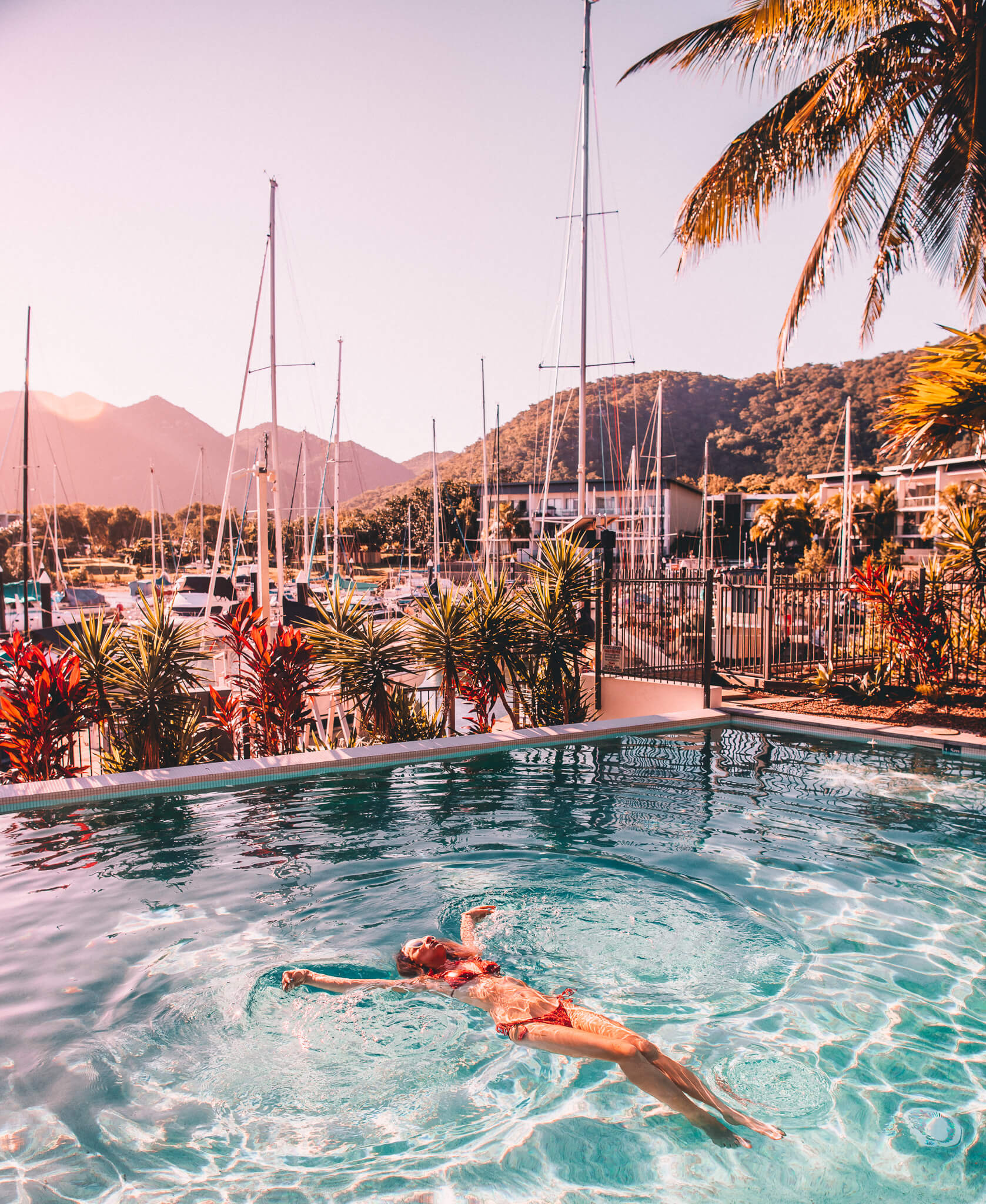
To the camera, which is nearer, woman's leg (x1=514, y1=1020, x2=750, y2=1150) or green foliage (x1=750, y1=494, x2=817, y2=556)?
woman's leg (x1=514, y1=1020, x2=750, y2=1150)

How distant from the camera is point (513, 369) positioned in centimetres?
2044

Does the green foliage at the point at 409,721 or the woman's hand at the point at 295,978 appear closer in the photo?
the woman's hand at the point at 295,978

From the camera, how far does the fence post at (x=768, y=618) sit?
11.9 meters

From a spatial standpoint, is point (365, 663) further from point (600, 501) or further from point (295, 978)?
point (600, 501)

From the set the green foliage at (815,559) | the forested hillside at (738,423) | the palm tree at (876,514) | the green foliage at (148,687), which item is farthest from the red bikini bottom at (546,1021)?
the forested hillside at (738,423)

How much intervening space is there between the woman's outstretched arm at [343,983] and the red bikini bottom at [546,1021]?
61cm

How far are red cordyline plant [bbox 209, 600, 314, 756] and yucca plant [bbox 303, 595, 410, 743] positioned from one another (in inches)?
8.3

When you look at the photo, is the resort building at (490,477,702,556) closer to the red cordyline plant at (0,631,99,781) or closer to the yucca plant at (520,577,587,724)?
the yucca plant at (520,577,587,724)

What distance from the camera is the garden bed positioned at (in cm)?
980

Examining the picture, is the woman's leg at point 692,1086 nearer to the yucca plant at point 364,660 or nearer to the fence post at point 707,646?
the yucca plant at point 364,660

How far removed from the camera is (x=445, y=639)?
30.8 feet

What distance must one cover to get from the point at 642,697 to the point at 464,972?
7.87 meters

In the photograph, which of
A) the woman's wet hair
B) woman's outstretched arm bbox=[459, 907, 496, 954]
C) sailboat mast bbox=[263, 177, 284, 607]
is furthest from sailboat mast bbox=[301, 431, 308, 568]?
the woman's wet hair

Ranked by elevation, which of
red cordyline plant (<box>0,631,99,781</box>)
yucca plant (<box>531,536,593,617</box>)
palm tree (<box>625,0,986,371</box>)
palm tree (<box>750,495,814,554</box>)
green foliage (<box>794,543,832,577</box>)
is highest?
palm tree (<box>625,0,986,371</box>)
